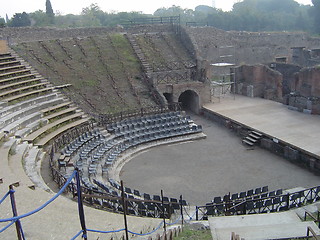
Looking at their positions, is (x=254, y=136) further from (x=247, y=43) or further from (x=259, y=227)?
(x=247, y=43)

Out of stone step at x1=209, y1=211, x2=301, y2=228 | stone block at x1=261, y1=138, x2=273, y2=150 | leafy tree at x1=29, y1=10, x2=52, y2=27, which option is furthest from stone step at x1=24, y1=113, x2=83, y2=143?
leafy tree at x1=29, y1=10, x2=52, y2=27

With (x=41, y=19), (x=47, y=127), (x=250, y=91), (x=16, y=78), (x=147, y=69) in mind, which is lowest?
(x=250, y=91)

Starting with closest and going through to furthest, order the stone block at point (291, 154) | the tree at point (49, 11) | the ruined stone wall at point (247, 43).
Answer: the stone block at point (291, 154) < the ruined stone wall at point (247, 43) < the tree at point (49, 11)

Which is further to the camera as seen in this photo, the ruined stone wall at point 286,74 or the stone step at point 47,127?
the ruined stone wall at point 286,74

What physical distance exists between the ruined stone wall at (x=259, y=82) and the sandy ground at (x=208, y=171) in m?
9.19

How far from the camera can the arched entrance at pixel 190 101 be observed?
2619 cm

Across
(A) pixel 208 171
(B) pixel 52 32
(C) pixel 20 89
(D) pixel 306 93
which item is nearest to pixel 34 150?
(C) pixel 20 89

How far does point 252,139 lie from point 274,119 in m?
3.03

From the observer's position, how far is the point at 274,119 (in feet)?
71.9

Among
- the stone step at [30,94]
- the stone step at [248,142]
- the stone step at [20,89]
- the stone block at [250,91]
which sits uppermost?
the stone step at [20,89]

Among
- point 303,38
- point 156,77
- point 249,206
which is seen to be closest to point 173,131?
point 156,77

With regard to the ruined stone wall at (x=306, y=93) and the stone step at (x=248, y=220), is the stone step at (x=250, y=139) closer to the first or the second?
the ruined stone wall at (x=306, y=93)

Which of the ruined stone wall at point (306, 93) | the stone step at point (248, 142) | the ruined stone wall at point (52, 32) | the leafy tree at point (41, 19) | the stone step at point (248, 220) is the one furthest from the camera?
the leafy tree at point (41, 19)

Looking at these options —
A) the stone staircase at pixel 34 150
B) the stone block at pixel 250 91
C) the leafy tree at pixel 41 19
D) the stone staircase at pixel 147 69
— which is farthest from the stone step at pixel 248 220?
the leafy tree at pixel 41 19
